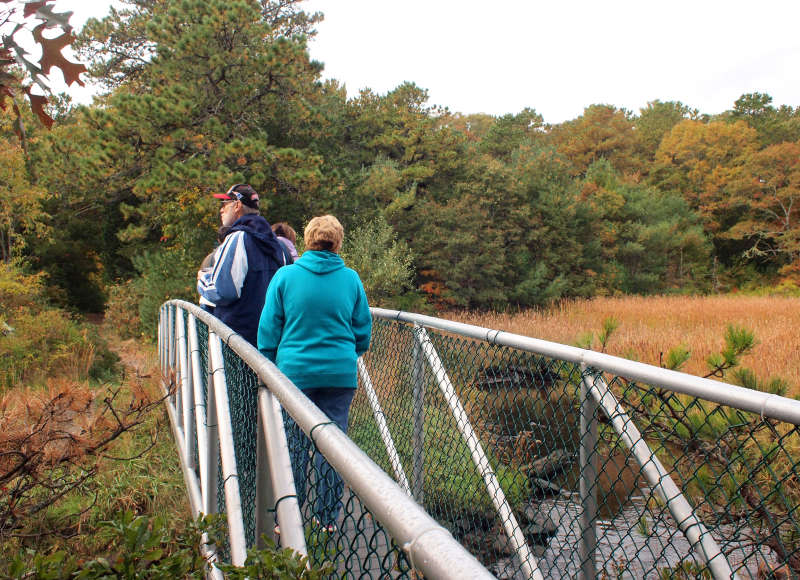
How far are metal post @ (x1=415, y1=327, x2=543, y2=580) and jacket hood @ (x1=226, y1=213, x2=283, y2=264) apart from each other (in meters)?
0.97

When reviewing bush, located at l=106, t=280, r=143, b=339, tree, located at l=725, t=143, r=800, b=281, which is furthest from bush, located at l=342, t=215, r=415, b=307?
tree, located at l=725, t=143, r=800, b=281

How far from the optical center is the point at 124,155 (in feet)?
43.1

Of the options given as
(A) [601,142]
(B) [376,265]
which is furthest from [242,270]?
(A) [601,142]

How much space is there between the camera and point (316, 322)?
99.4 inches

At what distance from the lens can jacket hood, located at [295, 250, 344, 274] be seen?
8.32 feet

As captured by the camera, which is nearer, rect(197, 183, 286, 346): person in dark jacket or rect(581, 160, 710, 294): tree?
rect(197, 183, 286, 346): person in dark jacket

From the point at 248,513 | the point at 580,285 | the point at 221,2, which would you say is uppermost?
the point at 221,2

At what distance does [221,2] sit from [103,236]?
34.8ft

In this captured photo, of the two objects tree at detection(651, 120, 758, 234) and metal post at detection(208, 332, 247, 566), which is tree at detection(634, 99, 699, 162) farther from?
metal post at detection(208, 332, 247, 566)

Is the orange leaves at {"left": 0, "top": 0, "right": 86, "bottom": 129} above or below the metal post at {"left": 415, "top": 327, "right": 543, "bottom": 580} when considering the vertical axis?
above

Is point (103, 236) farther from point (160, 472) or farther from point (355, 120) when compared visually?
point (160, 472)

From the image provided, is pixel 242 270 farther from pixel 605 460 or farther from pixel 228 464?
pixel 605 460

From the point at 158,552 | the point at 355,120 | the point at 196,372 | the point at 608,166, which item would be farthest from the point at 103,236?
the point at 608,166

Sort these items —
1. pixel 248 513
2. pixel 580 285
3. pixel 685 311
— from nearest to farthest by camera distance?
1. pixel 248 513
2. pixel 685 311
3. pixel 580 285
